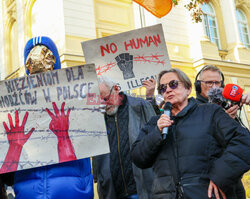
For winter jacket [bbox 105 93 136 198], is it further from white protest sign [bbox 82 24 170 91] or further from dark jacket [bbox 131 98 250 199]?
dark jacket [bbox 131 98 250 199]

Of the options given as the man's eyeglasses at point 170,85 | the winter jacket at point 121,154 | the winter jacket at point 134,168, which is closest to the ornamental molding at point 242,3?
the winter jacket at point 134,168

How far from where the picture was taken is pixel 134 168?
3.28 meters

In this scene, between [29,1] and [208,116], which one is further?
[29,1]

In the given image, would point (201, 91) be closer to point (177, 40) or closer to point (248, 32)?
point (177, 40)

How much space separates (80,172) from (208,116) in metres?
1.03

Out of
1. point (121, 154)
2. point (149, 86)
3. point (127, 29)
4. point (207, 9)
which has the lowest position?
point (121, 154)

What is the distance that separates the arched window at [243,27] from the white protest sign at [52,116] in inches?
623

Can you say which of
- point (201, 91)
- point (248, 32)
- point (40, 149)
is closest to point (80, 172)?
point (40, 149)

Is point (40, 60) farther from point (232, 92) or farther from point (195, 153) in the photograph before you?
point (232, 92)

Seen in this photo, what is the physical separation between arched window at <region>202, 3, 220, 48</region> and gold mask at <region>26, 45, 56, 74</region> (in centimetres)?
1401

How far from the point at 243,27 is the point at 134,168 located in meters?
15.9

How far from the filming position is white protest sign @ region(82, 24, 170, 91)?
425 cm

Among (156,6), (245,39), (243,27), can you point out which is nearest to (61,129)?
(156,6)

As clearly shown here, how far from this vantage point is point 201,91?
3633 mm
